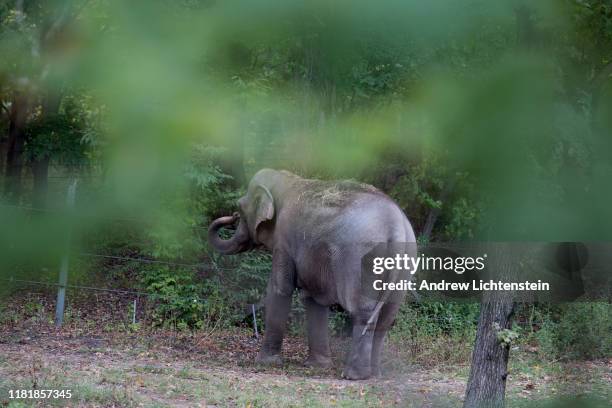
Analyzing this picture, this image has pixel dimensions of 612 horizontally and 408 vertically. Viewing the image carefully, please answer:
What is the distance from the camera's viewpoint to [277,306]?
10.1 meters

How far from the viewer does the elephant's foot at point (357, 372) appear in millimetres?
8867

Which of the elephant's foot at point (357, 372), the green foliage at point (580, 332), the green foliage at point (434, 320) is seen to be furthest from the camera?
the green foliage at point (434, 320)

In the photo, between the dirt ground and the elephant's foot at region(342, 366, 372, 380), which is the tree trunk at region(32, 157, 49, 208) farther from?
the elephant's foot at region(342, 366, 372, 380)

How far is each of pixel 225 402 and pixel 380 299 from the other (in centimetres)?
213

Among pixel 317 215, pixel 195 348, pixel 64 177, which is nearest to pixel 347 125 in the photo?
pixel 64 177

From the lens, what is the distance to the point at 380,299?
8.64 meters

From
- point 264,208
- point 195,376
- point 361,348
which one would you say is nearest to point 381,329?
point 361,348

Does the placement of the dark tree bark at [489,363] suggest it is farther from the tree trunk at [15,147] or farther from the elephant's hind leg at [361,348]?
the tree trunk at [15,147]

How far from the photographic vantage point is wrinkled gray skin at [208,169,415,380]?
8.67 meters

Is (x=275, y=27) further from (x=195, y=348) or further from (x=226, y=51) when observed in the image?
(x=195, y=348)

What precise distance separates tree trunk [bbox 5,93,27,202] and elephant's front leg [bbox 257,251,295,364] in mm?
8087

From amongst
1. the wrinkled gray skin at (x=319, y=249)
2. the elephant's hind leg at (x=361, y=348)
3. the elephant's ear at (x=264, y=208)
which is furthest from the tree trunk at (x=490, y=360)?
the elephant's ear at (x=264, y=208)

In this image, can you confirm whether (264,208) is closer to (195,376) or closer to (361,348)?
(361,348)

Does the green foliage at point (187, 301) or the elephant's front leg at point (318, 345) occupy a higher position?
the green foliage at point (187, 301)
